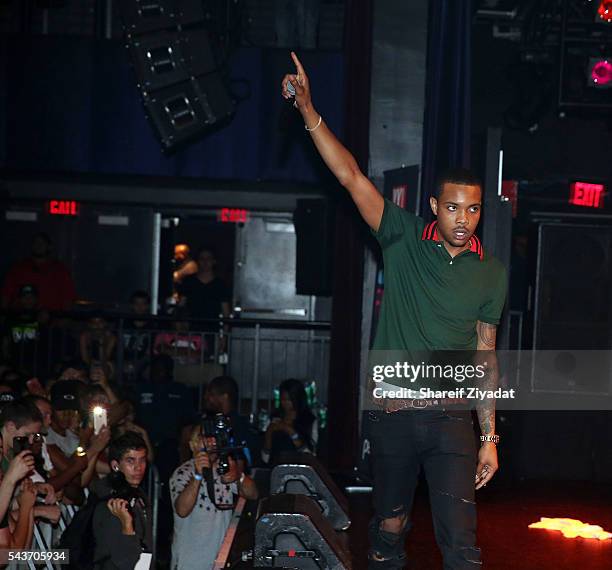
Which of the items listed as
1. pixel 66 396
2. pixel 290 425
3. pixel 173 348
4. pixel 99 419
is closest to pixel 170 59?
pixel 173 348

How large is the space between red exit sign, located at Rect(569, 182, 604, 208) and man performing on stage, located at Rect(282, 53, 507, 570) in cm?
698

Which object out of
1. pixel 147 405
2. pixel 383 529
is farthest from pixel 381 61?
pixel 383 529

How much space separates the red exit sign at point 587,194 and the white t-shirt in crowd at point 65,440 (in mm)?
6303

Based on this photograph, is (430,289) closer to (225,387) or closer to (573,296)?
(225,387)

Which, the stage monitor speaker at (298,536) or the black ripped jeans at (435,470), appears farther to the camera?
the stage monitor speaker at (298,536)

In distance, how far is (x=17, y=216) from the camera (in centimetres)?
1273

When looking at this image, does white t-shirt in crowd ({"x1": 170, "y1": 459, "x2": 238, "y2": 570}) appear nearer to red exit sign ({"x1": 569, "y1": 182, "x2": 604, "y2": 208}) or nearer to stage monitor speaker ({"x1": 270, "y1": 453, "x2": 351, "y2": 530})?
stage monitor speaker ({"x1": 270, "y1": 453, "x2": 351, "y2": 530})

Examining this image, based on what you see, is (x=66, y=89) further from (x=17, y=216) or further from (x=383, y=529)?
(x=383, y=529)

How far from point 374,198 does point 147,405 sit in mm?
5114

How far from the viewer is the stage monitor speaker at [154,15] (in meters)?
10.6

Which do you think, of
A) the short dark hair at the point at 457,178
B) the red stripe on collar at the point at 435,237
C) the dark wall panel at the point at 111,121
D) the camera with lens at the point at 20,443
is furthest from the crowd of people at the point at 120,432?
the short dark hair at the point at 457,178

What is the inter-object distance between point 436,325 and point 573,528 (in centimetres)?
309

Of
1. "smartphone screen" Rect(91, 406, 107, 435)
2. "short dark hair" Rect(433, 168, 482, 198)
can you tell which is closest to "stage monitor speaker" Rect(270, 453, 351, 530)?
"smartphone screen" Rect(91, 406, 107, 435)

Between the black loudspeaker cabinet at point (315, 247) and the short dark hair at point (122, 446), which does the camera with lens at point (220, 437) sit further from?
the black loudspeaker cabinet at point (315, 247)
